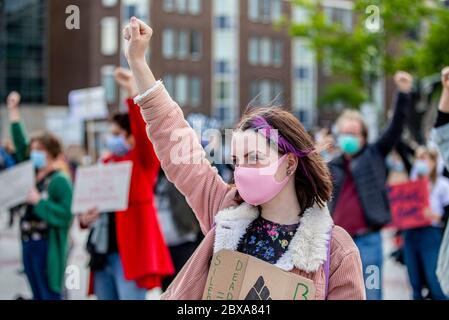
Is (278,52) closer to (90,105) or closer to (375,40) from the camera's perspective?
(375,40)

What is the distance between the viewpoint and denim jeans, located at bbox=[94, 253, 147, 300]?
16.4 ft

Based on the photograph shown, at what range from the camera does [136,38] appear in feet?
8.17

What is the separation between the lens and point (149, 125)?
2.60m

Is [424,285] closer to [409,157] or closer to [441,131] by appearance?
[409,157]

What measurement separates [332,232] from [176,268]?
3.76 m

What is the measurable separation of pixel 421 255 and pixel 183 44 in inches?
1601

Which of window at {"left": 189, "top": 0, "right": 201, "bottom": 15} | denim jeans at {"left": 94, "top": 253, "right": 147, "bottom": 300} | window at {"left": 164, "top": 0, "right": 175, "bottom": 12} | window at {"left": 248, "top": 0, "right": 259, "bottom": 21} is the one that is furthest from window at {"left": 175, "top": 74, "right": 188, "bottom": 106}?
denim jeans at {"left": 94, "top": 253, "right": 147, "bottom": 300}

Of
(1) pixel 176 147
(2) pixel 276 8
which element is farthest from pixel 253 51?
(1) pixel 176 147

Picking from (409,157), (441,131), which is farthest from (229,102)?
(441,131)

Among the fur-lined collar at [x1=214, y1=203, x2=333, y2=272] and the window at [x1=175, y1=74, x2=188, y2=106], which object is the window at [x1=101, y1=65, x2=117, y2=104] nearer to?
the window at [x1=175, y1=74, x2=188, y2=106]

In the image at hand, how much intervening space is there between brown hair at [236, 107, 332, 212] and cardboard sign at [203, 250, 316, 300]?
30 cm
